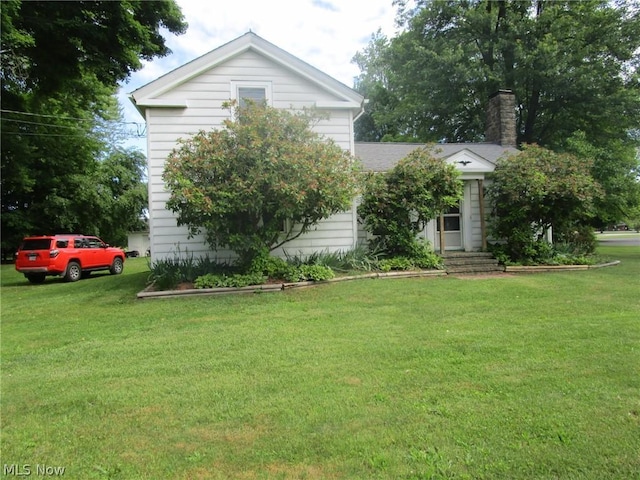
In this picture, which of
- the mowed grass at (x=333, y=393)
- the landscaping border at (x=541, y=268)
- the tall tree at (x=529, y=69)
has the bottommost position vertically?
the mowed grass at (x=333, y=393)

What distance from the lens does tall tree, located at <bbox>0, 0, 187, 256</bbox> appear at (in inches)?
463

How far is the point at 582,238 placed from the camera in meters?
13.1

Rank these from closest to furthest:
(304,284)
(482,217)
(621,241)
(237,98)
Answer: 1. (304,284)
2. (237,98)
3. (482,217)
4. (621,241)

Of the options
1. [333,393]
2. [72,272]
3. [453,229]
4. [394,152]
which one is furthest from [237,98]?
[333,393]

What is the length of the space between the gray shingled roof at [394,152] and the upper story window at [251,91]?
137 inches

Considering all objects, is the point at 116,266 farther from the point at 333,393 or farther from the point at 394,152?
the point at 333,393

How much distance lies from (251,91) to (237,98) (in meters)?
0.46

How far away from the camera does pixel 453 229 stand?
12.6 meters

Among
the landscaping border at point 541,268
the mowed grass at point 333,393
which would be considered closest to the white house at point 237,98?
the landscaping border at point 541,268

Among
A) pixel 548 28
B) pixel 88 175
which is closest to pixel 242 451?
pixel 548 28

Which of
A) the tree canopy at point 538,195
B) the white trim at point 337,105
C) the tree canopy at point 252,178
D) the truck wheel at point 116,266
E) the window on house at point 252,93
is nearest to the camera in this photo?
the tree canopy at point 252,178

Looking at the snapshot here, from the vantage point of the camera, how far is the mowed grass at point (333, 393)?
2.35 meters

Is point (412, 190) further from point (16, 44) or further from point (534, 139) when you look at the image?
point (534, 139)

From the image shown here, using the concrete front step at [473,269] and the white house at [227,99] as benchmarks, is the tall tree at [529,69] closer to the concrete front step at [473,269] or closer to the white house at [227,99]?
the white house at [227,99]
